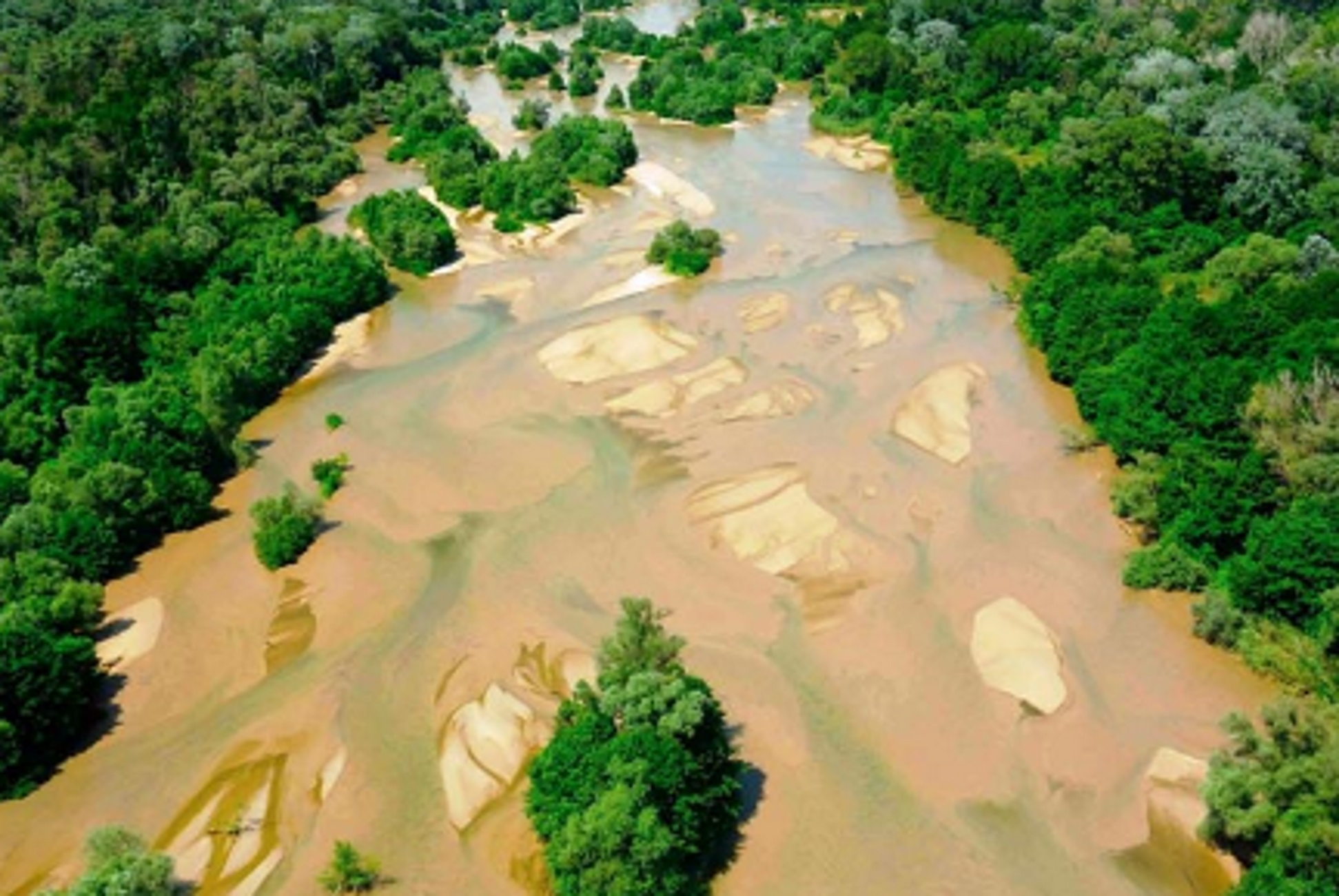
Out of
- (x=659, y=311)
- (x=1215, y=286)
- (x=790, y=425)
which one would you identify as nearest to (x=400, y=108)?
(x=659, y=311)

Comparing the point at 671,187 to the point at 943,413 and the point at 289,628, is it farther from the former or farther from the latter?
the point at 289,628

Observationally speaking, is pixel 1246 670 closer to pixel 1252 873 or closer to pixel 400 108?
pixel 1252 873

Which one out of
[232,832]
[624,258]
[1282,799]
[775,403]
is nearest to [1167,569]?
[1282,799]

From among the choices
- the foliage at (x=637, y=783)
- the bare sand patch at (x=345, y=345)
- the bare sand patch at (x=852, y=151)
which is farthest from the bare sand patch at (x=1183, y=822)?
the bare sand patch at (x=852, y=151)

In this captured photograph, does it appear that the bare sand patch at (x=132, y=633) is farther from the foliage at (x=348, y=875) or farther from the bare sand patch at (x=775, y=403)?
the bare sand patch at (x=775, y=403)

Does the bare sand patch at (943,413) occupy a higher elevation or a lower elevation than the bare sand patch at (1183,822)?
lower

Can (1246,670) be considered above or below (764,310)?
above

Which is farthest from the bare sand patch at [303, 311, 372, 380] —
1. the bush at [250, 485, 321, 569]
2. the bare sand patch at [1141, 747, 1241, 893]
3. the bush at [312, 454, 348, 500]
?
the bare sand patch at [1141, 747, 1241, 893]
